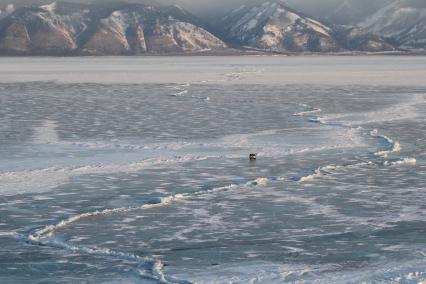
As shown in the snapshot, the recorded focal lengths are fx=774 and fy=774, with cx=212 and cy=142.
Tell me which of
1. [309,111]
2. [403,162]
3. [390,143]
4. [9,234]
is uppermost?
[9,234]

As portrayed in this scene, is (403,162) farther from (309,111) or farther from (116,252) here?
(309,111)

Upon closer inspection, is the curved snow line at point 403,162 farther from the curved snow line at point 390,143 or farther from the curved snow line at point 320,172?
the curved snow line at point 320,172

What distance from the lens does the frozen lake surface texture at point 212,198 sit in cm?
874

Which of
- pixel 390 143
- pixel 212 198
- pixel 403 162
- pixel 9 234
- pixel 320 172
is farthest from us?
pixel 390 143

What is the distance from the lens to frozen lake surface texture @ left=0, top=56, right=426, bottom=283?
28.7 feet

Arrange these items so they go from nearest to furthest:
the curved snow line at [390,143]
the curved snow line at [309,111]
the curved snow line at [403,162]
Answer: the curved snow line at [403,162]
the curved snow line at [390,143]
the curved snow line at [309,111]

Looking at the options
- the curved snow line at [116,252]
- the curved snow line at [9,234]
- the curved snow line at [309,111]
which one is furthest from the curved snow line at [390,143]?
the curved snow line at [9,234]

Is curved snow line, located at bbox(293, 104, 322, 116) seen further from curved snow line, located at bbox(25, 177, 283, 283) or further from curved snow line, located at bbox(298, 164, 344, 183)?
curved snow line, located at bbox(25, 177, 283, 283)

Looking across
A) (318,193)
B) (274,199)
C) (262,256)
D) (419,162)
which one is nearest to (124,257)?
(262,256)

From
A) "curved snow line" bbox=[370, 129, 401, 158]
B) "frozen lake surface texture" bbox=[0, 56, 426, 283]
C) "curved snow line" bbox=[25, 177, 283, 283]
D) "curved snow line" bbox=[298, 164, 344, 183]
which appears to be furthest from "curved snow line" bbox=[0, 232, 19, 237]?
"curved snow line" bbox=[370, 129, 401, 158]

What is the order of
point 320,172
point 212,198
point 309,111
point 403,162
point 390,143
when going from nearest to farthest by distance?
point 212,198, point 320,172, point 403,162, point 390,143, point 309,111

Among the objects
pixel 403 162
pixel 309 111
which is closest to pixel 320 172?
pixel 403 162

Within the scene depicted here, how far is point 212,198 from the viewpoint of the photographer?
494 inches

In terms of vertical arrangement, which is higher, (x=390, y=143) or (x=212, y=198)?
(x=212, y=198)
